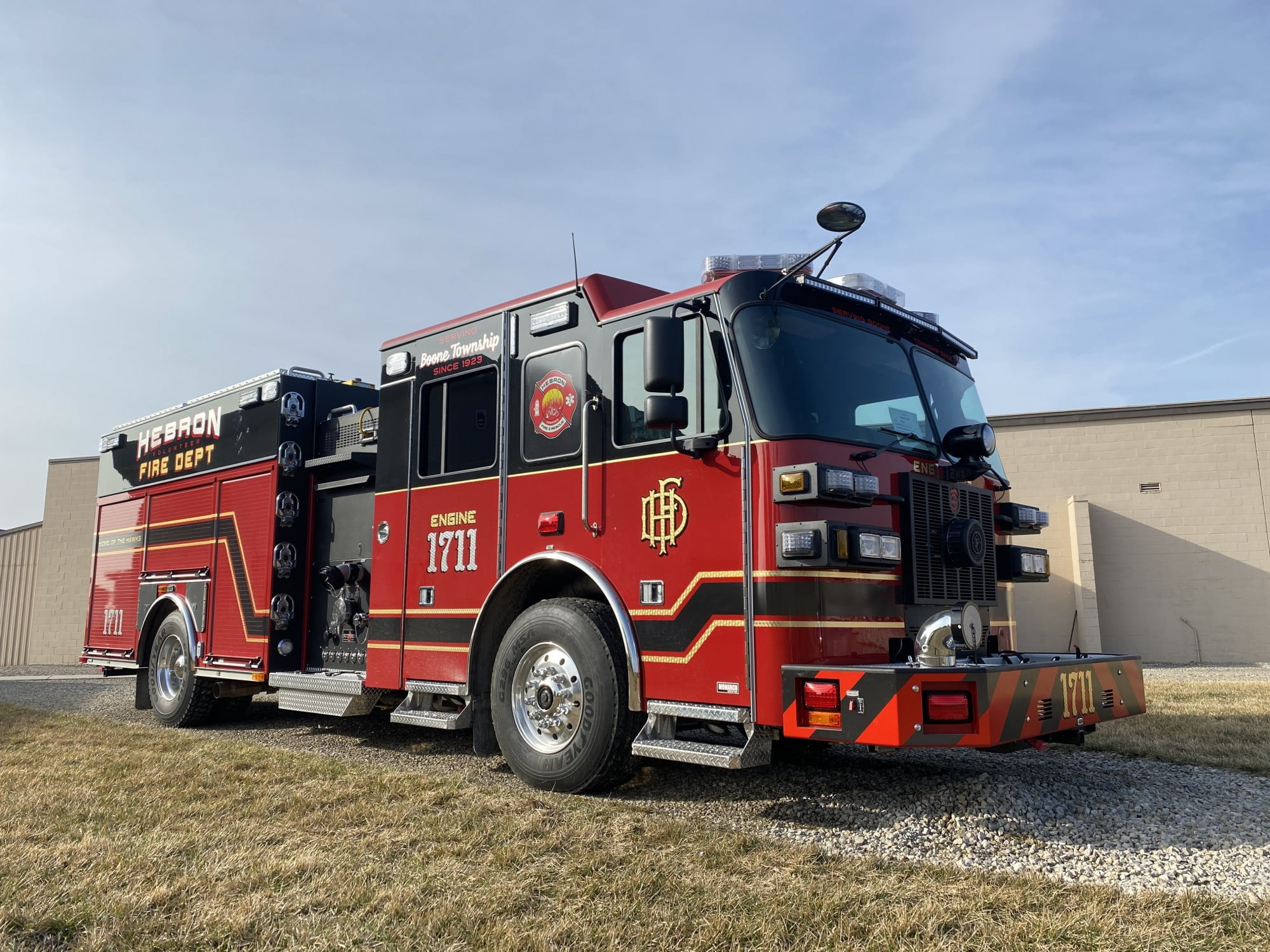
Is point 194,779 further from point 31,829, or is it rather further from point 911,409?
point 911,409

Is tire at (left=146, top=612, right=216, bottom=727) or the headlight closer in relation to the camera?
the headlight

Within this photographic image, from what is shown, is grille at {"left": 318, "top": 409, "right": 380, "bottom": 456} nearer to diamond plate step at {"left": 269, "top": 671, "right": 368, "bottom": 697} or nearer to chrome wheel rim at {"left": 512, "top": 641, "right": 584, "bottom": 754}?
diamond plate step at {"left": 269, "top": 671, "right": 368, "bottom": 697}

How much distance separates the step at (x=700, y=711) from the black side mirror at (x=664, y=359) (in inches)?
59.2

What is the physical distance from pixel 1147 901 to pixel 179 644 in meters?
7.95

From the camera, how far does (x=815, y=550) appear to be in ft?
13.9

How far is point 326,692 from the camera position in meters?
6.98

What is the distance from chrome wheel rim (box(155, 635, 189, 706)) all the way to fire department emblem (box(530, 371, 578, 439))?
473cm

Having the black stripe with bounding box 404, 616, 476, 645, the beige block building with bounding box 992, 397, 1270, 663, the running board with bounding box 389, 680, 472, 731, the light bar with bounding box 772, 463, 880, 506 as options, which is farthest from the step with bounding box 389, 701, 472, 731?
the beige block building with bounding box 992, 397, 1270, 663

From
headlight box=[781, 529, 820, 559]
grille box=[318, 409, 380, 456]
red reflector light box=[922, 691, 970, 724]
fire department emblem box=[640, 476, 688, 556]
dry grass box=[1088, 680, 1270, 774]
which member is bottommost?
dry grass box=[1088, 680, 1270, 774]

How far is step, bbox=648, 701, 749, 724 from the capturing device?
176 inches

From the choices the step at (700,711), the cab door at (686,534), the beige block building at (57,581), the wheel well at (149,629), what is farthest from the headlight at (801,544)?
the beige block building at (57,581)

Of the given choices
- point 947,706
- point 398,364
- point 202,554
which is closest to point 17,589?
point 202,554

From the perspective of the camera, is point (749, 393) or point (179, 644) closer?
point (749, 393)

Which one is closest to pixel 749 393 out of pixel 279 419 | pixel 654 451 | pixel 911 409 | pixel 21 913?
pixel 654 451
